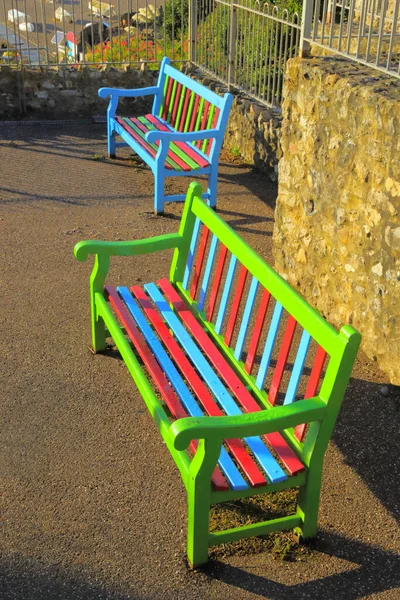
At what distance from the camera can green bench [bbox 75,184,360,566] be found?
2734mm

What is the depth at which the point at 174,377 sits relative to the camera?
11.4 ft

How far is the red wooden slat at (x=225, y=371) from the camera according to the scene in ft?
9.62

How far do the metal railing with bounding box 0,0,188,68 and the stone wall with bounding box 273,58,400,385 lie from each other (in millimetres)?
5099

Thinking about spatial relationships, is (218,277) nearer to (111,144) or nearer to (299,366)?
(299,366)

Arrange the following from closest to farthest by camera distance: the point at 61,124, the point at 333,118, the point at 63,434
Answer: the point at 63,434, the point at 333,118, the point at 61,124

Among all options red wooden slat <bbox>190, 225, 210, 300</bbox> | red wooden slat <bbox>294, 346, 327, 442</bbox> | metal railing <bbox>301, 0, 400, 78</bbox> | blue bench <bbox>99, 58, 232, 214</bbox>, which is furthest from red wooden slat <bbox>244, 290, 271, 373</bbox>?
blue bench <bbox>99, 58, 232, 214</bbox>

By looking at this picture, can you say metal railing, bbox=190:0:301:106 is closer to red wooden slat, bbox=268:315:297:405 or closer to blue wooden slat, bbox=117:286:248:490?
blue wooden slat, bbox=117:286:248:490

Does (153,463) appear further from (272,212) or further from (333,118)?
(272,212)

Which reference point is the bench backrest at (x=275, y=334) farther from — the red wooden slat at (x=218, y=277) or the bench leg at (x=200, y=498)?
the bench leg at (x=200, y=498)

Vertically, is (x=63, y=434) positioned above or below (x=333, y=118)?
below

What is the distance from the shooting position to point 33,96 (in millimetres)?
9578

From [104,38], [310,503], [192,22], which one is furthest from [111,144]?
[104,38]

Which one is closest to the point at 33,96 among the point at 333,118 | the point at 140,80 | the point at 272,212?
the point at 140,80

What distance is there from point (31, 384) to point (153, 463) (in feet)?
3.29
